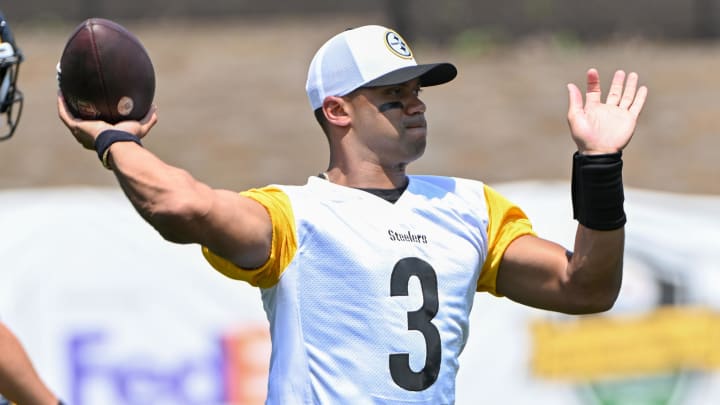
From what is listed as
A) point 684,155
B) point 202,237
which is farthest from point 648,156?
point 202,237

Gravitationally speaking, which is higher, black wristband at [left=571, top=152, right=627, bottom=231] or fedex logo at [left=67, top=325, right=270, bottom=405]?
black wristband at [left=571, top=152, right=627, bottom=231]

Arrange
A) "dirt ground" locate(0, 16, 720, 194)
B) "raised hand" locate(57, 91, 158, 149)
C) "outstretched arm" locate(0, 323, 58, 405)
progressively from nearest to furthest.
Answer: "raised hand" locate(57, 91, 158, 149), "outstretched arm" locate(0, 323, 58, 405), "dirt ground" locate(0, 16, 720, 194)

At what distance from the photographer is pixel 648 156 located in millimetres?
12195

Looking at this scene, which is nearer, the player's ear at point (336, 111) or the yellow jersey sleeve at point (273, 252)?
the yellow jersey sleeve at point (273, 252)

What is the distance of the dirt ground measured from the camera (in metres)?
12.0

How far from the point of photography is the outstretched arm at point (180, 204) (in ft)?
10.3

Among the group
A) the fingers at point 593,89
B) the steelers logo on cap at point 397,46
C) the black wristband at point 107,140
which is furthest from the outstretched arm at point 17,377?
the fingers at point 593,89

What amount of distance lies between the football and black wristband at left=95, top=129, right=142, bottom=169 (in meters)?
0.11

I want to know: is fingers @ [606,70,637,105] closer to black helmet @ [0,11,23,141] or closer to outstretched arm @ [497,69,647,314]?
outstretched arm @ [497,69,647,314]

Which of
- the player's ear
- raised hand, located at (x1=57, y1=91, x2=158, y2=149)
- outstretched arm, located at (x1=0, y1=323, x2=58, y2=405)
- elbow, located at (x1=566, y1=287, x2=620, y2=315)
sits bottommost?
outstretched arm, located at (x1=0, y1=323, x2=58, y2=405)

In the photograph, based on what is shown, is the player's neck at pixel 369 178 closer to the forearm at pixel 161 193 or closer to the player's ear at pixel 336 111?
the player's ear at pixel 336 111

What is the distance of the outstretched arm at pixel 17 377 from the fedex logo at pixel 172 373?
2.07 meters

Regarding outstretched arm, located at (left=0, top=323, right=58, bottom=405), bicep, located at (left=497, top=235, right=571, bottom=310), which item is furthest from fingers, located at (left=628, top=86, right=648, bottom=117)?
outstretched arm, located at (left=0, top=323, right=58, bottom=405)

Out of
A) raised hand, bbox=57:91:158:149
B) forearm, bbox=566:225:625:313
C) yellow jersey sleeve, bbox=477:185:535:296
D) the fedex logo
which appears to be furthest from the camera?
the fedex logo
